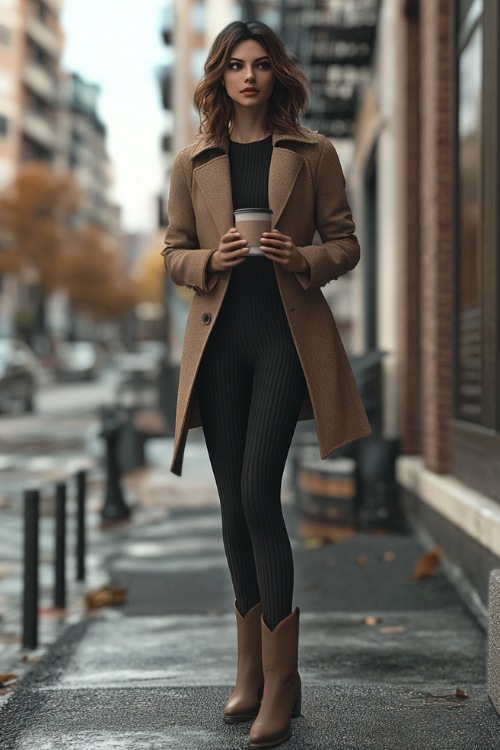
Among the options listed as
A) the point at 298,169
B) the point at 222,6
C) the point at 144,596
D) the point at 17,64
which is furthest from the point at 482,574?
the point at 17,64

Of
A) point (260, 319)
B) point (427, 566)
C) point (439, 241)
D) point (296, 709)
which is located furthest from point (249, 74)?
point (439, 241)

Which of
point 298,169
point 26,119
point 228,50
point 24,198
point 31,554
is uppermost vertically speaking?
point 26,119

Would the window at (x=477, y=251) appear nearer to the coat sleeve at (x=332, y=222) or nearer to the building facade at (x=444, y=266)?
the building facade at (x=444, y=266)

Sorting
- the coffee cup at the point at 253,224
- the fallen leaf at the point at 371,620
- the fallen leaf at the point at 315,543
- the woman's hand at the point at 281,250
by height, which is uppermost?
the coffee cup at the point at 253,224

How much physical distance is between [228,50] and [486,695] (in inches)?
94.4

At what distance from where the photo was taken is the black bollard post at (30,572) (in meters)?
5.24

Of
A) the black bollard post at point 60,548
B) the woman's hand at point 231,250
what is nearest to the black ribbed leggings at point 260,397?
the woman's hand at point 231,250

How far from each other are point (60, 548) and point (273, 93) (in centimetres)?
338

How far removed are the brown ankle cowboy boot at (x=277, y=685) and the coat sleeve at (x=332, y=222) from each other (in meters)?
1.07

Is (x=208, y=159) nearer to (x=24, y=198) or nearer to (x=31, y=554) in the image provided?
(x=31, y=554)

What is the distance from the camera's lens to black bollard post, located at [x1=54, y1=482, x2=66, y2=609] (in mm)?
6137

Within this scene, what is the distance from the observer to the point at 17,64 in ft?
243

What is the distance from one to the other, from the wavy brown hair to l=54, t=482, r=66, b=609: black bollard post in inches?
119

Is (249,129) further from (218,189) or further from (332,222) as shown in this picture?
(332,222)
